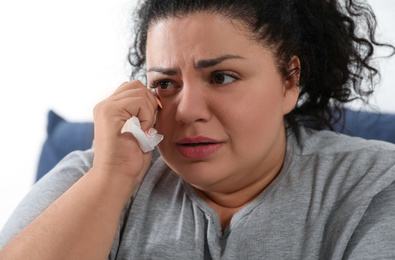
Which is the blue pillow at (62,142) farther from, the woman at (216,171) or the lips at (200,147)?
the lips at (200,147)

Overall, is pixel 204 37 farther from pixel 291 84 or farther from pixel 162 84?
pixel 291 84

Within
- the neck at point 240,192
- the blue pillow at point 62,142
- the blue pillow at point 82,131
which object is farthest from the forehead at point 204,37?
the blue pillow at point 62,142

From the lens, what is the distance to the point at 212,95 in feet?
4.10

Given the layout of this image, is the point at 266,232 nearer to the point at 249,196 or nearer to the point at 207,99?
the point at 249,196

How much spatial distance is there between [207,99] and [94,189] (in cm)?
36

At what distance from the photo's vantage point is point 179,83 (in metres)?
1.29

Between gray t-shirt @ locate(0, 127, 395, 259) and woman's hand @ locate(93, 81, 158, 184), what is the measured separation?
15cm

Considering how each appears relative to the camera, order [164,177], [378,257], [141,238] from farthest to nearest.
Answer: [164,177] → [141,238] → [378,257]

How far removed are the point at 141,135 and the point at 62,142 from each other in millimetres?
847

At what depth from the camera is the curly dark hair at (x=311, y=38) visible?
1.30 m

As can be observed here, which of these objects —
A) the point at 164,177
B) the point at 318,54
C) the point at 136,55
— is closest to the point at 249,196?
the point at 164,177

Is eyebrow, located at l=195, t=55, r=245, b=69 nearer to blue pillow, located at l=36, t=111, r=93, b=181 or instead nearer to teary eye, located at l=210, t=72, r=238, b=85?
teary eye, located at l=210, t=72, r=238, b=85

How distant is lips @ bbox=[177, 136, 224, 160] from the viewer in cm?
126

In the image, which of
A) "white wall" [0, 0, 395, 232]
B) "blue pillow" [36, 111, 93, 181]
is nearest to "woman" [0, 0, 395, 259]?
"blue pillow" [36, 111, 93, 181]
